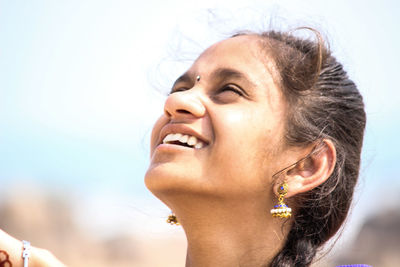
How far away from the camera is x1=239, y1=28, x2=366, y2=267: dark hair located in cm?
250

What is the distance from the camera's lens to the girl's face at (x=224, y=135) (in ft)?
7.55

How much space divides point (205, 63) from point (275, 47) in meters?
0.34

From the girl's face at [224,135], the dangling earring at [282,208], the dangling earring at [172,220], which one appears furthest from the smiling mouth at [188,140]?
the dangling earring at [172,220]

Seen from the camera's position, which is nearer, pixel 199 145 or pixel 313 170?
pixel 199 145

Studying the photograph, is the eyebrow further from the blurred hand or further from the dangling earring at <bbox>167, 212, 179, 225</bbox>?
the blurred hand

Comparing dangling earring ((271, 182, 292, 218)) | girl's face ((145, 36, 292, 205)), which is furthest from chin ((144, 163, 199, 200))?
dangling earring ((271, 182, 292, 218))

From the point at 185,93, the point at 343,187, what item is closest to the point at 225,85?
the point at 185,93

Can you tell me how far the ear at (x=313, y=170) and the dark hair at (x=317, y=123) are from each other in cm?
6

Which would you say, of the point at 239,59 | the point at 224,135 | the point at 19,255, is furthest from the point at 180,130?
the point at 19,255

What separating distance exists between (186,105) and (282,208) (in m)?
0.59

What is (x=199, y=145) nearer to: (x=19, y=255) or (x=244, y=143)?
(x=244, y=143)

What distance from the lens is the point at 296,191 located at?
8.00ft

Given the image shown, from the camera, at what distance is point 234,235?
7.97ft

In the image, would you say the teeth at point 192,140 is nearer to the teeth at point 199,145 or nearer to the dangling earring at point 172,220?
the teeth at point 199,145
